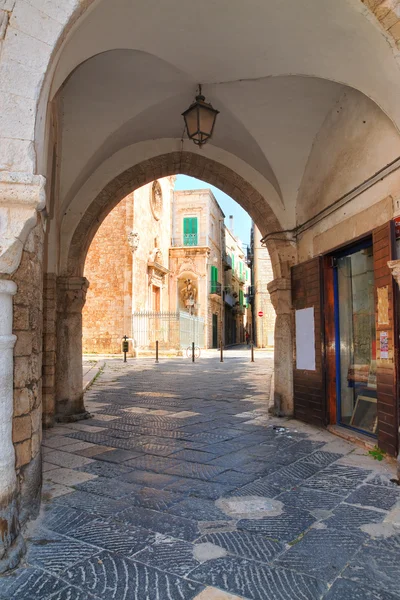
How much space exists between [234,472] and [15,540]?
1.93 m

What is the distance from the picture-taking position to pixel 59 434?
18.0ft

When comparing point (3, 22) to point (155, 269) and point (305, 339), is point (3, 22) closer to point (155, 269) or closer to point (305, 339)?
point (305, 339)

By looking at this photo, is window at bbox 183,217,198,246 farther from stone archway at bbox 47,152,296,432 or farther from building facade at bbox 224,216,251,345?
stone archway at bbox 47,152,296,432

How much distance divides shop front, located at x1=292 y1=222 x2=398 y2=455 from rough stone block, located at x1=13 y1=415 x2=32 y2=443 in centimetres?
325

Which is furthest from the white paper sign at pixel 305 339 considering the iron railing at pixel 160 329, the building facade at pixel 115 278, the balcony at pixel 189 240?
the balcony at pixel 189 240

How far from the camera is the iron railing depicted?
21625mm

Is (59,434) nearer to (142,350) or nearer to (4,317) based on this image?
(4,317)

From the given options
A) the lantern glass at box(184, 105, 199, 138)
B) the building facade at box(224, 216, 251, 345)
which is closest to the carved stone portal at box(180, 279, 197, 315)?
the building facade at box(224, 216, 251, 345)

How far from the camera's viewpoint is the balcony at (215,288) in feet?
103

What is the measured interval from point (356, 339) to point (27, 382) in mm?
3946

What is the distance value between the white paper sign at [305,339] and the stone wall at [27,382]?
387 cm

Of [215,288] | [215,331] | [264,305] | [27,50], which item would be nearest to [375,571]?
[27,50]

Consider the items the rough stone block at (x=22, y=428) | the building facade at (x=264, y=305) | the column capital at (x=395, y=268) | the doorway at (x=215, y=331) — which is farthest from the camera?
the doorway at (x=215, y=331)

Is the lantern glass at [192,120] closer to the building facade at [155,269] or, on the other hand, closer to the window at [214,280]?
the building facade at [155,269]
